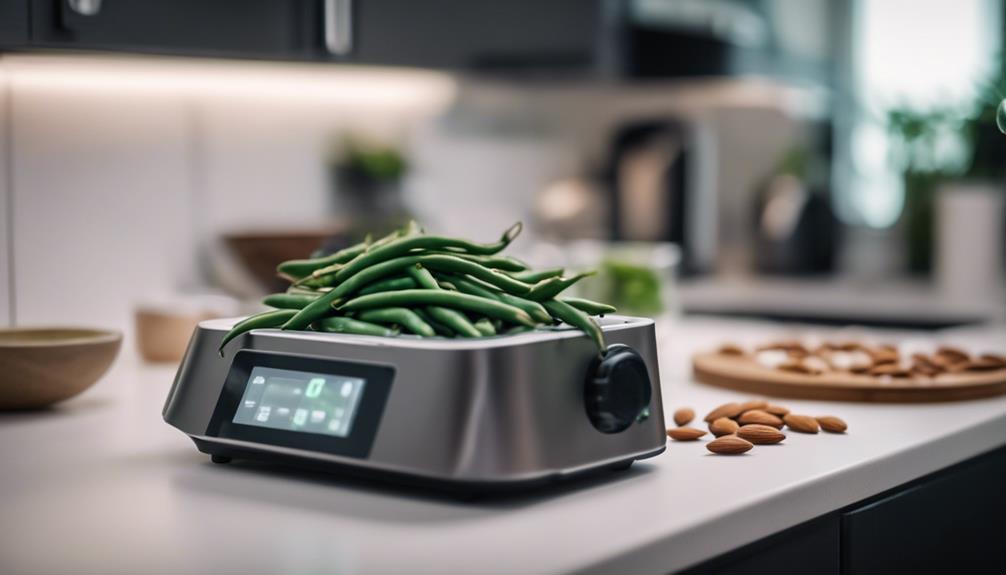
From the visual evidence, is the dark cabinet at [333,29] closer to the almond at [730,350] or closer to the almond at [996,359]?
the almond at [730,350]

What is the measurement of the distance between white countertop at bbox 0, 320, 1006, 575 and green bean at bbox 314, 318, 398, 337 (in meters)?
0.12

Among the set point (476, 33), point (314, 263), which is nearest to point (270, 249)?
point (476, 33)

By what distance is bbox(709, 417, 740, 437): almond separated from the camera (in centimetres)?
111

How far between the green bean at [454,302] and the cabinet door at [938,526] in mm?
347

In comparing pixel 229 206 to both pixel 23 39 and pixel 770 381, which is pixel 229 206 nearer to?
pixel 23 39

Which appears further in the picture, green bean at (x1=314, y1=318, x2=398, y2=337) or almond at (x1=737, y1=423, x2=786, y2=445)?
almond at (x1=737, y1=423, x2=786, y2=445)

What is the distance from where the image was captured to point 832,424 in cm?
116

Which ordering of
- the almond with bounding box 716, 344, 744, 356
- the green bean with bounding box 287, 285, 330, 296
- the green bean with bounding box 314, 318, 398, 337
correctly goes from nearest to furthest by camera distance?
the green bean with bounding box 314, 318, 398, 337 < the green bean with bounding box 287, 285, 330, 296 < the almond with bounding box 716, 344, 744, 356

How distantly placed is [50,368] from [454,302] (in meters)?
0.55

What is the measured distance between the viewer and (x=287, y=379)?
94 centimetres

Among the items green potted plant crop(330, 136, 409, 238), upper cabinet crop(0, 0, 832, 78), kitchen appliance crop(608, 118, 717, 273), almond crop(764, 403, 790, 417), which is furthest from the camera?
kitchen appliance crop(608, 118, 717, 273)

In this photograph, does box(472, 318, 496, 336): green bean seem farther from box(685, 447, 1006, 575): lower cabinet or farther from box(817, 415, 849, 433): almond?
box(817, 415, 849, 433): almond

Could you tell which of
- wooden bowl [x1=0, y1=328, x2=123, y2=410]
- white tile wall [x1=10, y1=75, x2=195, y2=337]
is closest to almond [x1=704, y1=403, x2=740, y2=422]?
wooden bowl [x1=0, y1=328, x2=123, y2=410]

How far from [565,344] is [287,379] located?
0.23 meters
